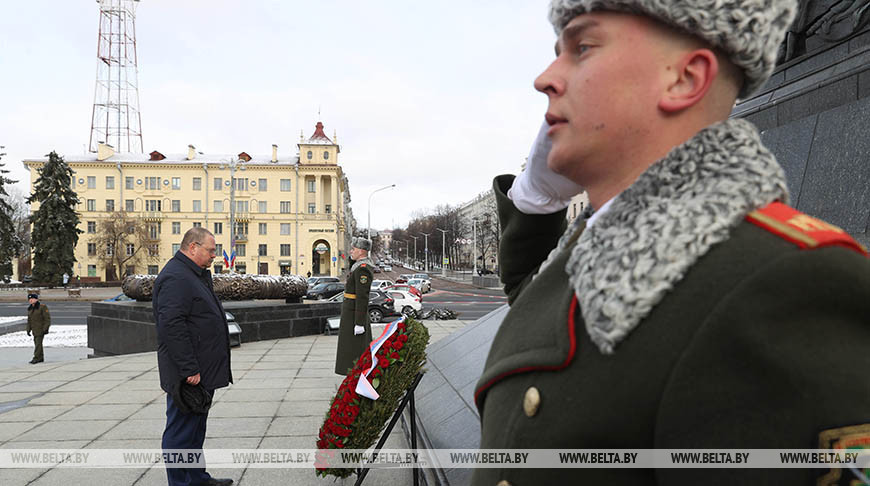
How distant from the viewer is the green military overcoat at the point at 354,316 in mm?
6957

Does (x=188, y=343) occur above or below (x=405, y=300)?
above

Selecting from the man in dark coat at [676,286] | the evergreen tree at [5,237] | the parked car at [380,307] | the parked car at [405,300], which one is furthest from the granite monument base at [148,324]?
the evergreen tree at [5,237]

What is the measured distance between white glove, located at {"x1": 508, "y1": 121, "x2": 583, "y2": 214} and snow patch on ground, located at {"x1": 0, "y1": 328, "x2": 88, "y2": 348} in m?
16.0

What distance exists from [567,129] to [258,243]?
70896 millimetres

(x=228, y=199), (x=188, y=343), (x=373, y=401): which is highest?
(x=228, y=199)

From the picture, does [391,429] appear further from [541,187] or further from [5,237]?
[5,237]

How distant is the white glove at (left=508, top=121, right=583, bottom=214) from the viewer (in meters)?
1.46

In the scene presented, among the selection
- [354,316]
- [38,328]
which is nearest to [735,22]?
[354,316]

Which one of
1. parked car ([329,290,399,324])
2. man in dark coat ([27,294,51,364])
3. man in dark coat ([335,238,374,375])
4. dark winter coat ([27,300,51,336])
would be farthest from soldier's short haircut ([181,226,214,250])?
parked car ([329,290,399,324])

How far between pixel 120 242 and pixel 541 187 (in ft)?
218

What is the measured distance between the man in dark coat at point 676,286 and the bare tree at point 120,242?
6590 cm

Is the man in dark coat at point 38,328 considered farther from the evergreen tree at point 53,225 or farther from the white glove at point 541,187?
the evergreen tree at point 53,225

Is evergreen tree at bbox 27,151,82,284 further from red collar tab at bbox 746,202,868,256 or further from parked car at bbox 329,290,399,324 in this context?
red collar tab at bbox 746,202,868,256

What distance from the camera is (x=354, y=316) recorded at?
707cm
